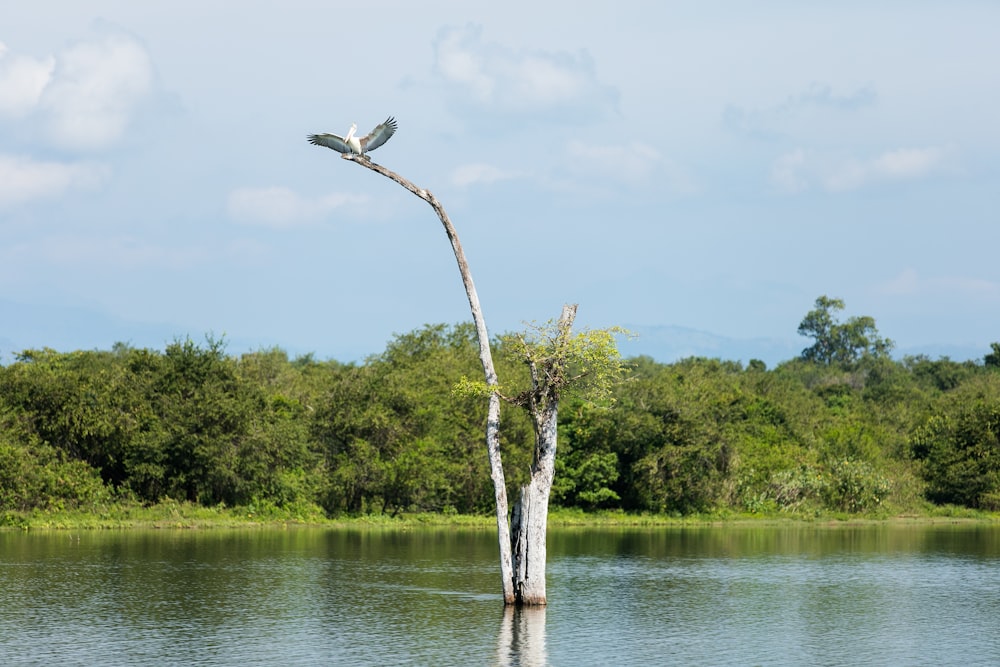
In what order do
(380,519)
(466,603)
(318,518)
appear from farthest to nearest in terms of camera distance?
(380,519) < (318,518) < (466,603)

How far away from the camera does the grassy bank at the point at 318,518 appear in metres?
53.4

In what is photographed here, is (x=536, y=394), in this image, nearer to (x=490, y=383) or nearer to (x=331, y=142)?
(x=490, y=383)

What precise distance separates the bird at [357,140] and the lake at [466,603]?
1098 centimetres

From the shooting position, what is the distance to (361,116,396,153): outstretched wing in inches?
1163

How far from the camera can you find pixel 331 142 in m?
29.8

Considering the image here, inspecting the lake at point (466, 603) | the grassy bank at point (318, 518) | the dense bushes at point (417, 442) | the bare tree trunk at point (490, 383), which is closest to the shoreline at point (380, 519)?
the grassy bank at point (318, 518)

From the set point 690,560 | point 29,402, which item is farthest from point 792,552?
point 29,402

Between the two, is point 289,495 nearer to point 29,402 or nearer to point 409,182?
point 29,402

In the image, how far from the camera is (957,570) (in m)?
43.2

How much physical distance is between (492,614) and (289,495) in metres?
30.6

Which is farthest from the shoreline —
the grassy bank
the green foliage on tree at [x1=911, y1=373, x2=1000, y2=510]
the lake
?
the lake

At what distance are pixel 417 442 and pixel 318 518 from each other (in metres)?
5.98

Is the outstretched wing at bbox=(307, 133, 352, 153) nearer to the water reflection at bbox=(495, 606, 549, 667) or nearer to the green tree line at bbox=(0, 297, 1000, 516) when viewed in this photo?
the water reflection at bbox=(495, 606, 549, 667)

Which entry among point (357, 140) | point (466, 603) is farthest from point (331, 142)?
point (466, 603)
